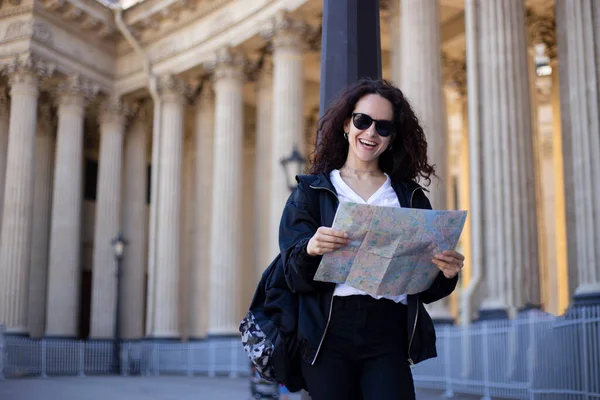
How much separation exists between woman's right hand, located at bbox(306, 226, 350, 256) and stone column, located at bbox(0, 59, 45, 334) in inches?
973

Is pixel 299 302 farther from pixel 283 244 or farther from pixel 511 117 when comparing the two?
pixel 511 117

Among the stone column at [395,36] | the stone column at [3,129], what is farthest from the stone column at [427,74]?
the stone column at [3,129]

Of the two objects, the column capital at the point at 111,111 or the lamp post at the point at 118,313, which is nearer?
the lamp post at the point at 118,313

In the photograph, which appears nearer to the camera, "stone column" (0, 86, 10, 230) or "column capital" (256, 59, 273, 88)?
"column capital" (256, 59, 273, 88)

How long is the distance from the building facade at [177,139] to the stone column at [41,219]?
0.19ft

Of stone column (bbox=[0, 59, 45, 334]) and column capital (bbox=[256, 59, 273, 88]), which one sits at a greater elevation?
column capital (bbox=[256, 59, 273, 88])

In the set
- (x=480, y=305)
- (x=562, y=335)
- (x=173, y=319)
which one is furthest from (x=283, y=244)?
(x=173, y=319)

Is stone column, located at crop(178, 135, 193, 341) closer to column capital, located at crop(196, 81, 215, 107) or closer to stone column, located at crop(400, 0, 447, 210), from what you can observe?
column capital, located at crop(196, 81, 215, 107)

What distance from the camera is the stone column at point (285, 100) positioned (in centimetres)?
2241

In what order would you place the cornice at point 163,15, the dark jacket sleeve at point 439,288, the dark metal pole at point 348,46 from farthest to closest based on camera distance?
1. the cornice at point 163,15
2. the dark metal pole at point 348,46
3. the dark jacket sleeve at point 439,288

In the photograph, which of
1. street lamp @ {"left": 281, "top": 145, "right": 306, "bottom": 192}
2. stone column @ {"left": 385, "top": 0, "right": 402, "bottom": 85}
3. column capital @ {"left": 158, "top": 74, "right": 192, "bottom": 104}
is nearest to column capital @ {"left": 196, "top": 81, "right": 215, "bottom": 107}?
column capital @ {"left": 158, "top": 74, "right": 192, "bottom": 104}

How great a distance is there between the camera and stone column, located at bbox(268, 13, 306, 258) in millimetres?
22406

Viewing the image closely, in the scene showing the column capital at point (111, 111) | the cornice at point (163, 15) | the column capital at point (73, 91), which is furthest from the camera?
the column capital at point (111, 111)

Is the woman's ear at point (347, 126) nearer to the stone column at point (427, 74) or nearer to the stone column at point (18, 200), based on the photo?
the stone column at point (427, 74)
